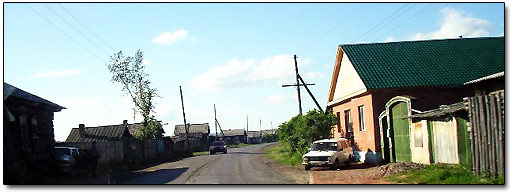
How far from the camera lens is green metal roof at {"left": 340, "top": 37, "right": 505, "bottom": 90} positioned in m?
23.9

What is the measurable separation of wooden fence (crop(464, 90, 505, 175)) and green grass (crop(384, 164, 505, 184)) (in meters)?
0.26

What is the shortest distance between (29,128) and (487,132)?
1725 centimetres

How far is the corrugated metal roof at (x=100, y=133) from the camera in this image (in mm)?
44719

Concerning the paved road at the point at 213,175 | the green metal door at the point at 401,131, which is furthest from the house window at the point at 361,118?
the paved road at the point at 213,175

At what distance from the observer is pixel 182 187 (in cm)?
1505

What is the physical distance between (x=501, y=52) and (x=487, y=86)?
7.86m

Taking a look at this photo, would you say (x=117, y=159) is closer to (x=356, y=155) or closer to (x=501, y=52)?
(x=356, y=155)

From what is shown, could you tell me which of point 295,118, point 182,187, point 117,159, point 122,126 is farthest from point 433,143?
point 122,126

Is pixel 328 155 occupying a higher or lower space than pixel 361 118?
lower

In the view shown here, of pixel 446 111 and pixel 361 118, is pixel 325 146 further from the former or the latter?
pixel 446 111

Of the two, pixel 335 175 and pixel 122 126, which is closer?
pixel 335 175

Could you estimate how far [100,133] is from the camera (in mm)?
45812

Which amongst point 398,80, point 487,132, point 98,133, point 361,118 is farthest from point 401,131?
point 98,133

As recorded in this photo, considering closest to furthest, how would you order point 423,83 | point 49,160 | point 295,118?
point 49,160
point 423,83
point 295,118
